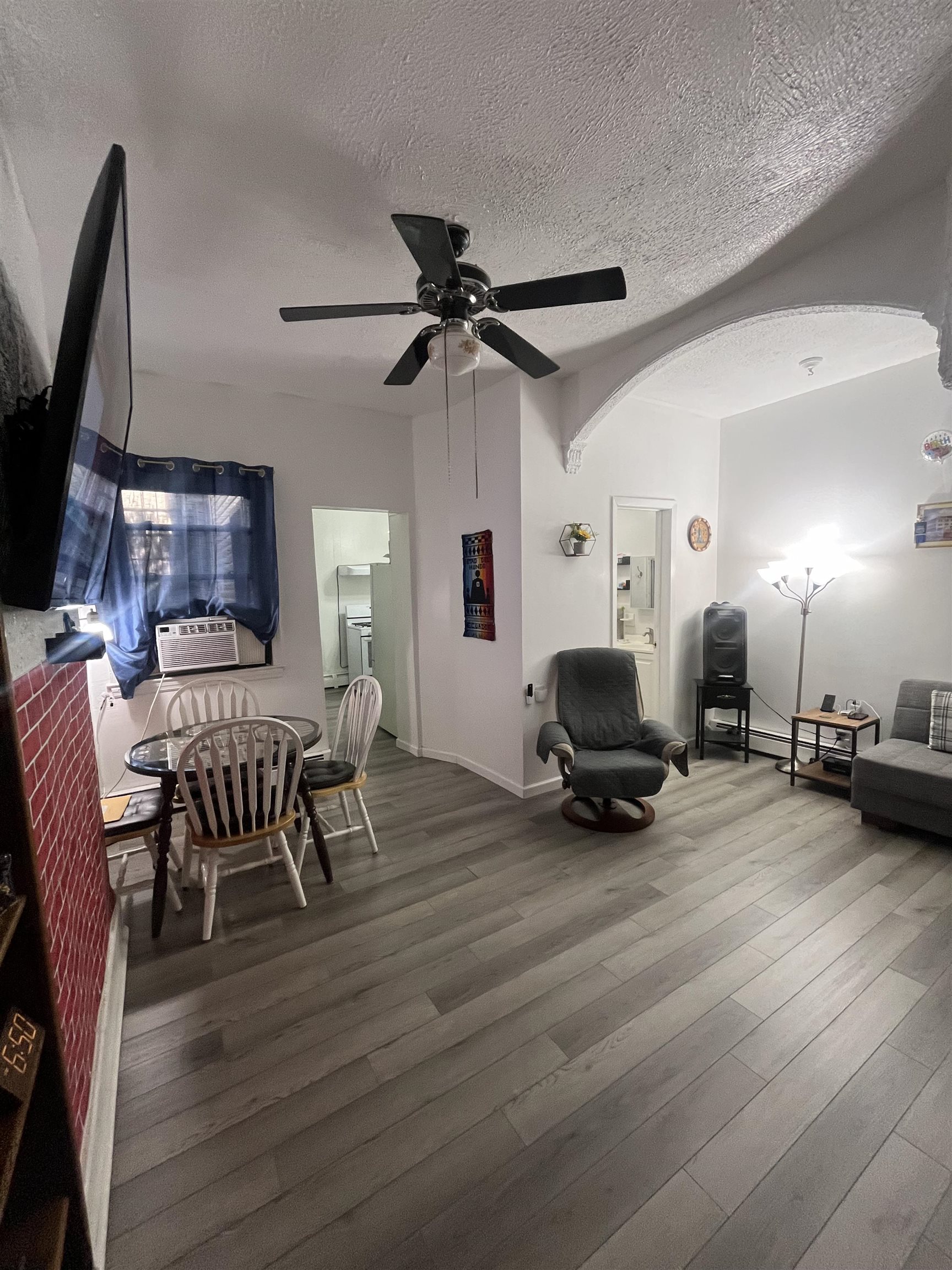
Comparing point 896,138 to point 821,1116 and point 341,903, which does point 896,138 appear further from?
point 341,903

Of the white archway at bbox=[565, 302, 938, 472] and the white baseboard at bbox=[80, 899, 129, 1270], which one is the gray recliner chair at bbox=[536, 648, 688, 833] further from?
the white baseboard at bbox=[80, 899, 129, 1270]

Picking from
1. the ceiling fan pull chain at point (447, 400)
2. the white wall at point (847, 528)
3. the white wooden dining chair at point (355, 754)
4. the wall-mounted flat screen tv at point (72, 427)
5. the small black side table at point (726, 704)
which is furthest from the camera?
the small black side table at point (726, 704)

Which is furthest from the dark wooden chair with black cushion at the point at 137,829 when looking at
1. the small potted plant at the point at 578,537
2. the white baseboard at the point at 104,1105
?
the small potted plant at the point at 578,537

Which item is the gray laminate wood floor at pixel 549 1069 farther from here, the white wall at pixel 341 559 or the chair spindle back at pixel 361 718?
the white wall at pixel 341 559

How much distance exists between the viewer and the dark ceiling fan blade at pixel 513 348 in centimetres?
195

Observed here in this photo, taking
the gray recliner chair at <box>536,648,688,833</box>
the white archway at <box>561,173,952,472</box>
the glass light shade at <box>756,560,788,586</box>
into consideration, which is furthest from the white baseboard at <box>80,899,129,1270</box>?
the glass light shade at <box>756,560,788,586</box>

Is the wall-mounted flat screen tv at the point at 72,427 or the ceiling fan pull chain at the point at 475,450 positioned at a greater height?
the ceiling fan pull chain at the point at 475,450

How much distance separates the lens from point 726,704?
4.19 metres

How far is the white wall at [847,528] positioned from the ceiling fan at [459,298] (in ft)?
9.67

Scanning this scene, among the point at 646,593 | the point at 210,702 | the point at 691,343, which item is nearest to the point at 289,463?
the point at 210,702

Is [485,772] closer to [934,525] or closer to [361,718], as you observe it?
[361,718]

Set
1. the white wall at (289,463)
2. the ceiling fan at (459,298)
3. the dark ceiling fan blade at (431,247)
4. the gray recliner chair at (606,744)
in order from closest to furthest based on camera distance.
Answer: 1. the dark ceiling fan blade at (431,247)
2. the ceiling fan at (459,298)
3. the gray recliner chair at (606,744)
4. the white wall at (289,463)

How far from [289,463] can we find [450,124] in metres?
2.53

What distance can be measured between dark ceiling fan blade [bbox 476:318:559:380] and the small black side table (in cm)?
299
